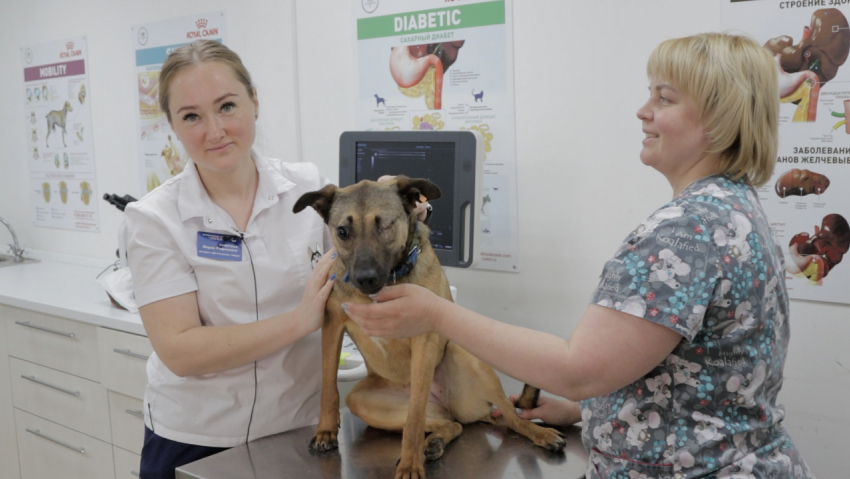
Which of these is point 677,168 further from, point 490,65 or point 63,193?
point 63,193

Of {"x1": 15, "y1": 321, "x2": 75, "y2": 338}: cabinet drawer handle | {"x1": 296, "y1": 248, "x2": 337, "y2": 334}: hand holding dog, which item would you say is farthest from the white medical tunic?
{"x1": 15, "y1": 321, "x2": 75, "y2": 338}: cabinet drawer handle

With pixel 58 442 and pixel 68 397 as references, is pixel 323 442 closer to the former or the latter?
pixel 68 397

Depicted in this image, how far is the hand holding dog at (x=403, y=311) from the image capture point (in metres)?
1.28

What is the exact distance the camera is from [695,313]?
102 centimetres

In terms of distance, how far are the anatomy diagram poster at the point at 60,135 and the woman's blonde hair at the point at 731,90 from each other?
3583mm

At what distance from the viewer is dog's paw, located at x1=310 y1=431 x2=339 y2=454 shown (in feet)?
5.06

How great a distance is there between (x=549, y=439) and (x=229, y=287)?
0.83 metres

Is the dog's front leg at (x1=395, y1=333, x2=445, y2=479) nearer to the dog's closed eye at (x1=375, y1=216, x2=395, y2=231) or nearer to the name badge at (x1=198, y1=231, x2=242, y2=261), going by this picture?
the dog's closed eye at (x1=375, y1=216, x2=395, y2=231)

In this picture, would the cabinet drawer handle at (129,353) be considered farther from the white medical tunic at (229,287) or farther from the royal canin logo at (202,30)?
the royal canin logo at (202,30)

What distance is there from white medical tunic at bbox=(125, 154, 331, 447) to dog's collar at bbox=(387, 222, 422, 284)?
10.3 inches

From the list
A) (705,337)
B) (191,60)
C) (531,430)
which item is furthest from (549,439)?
(191,60)

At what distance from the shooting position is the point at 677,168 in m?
1.18

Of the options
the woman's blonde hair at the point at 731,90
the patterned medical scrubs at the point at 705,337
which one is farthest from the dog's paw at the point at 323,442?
the woman's blonde hair at the point at 731,90

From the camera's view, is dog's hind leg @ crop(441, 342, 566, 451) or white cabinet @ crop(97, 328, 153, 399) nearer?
dog's hind leg @ crop(441, 342, 566, 451)
